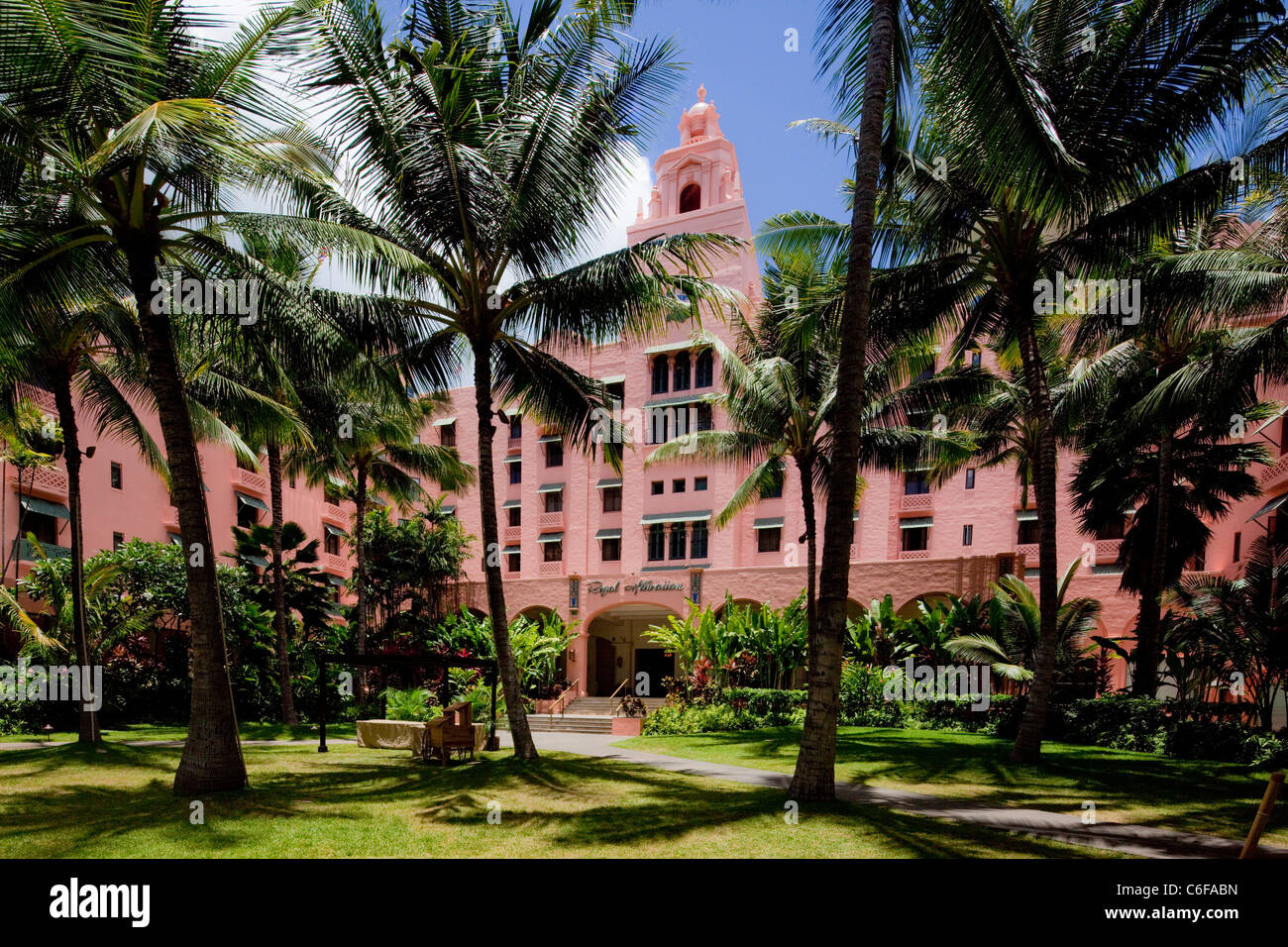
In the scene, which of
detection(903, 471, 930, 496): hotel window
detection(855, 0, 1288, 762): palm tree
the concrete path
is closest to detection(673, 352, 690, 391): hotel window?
detection(903, 471, 930, 496): hotel window

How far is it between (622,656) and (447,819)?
3151 centimetres

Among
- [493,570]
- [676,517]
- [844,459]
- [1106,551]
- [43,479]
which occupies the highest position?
[43,479]

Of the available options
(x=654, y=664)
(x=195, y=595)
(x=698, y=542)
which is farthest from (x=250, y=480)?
(x=195, y=595)

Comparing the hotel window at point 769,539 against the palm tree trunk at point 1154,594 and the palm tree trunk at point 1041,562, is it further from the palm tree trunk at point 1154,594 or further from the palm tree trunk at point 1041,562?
the palm tree trunk at point 1041,562

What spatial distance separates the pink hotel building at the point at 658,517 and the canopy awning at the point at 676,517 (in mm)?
97

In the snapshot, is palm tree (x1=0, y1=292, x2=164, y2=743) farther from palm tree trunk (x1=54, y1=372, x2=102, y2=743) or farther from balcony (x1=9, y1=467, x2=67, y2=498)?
balcony (x1=9, y1=467, x2=67, y2=498)

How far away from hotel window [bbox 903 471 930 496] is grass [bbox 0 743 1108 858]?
2328 cm

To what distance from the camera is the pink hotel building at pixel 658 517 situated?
28.1 meters

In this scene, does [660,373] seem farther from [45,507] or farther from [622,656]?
[45,507]

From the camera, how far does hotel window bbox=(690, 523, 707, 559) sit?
1441 inches

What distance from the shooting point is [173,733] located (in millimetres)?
19125

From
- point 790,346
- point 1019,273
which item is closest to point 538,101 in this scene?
point 1019,273
